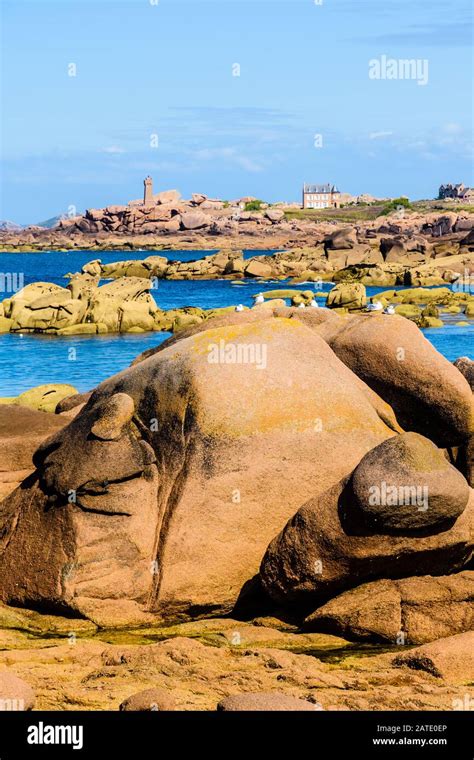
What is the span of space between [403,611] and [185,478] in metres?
2.57

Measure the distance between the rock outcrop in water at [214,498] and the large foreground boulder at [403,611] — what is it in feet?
0.51

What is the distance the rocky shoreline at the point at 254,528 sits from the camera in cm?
919

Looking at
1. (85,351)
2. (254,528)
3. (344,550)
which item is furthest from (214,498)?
(85,351)

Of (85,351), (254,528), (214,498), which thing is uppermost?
(214,498)

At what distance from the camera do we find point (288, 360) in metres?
11.7

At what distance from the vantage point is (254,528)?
431 inches

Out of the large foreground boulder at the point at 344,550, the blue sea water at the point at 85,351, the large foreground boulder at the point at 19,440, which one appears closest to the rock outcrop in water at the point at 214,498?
the large foreground boulder at the point at 344,550

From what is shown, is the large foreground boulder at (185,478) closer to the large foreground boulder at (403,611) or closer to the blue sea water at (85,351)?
the large foreground boulder at (403,611)

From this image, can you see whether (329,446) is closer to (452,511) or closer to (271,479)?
(271,479)

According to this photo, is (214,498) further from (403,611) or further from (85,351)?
(85,351)

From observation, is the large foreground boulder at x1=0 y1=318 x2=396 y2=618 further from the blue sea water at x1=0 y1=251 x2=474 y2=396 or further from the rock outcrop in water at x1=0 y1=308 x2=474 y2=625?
the blue sea water at x1=0 y1=251 x2=474 y2=396
